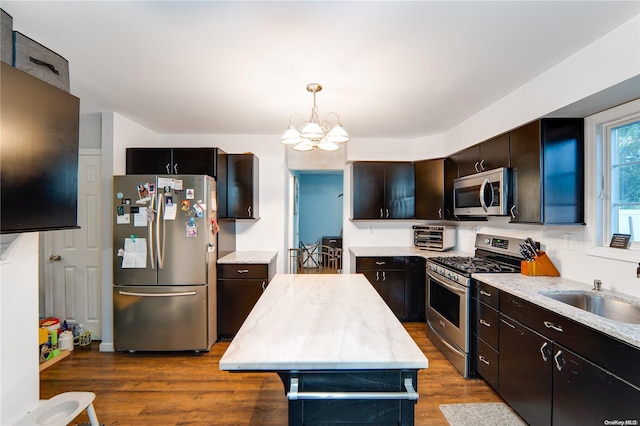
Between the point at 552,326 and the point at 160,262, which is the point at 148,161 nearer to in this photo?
the point at 160,262

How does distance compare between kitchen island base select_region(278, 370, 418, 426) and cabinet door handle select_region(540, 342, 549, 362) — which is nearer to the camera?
kitchen island base select_region(278, 370, 418, 426)

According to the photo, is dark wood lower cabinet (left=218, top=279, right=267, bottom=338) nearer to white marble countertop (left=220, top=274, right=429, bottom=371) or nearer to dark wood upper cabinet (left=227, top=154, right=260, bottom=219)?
dark wood upper cabinet (left=227, top=154, right=260, bottom=219)

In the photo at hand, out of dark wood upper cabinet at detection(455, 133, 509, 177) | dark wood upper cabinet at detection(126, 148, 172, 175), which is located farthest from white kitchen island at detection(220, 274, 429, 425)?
dark wood upper cabinet at detection(126, 148, 172, 175)

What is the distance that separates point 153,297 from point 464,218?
3455 millimetres

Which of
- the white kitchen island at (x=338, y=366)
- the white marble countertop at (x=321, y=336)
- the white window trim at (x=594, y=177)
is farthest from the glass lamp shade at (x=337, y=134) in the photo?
Answer: the white window trim at (x=594, y=177)

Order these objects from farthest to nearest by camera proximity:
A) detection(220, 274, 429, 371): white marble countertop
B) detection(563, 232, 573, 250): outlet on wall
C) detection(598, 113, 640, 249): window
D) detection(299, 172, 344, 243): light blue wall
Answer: detection(299, 172, 344, 243): light blue wall < detection(563, 232, 573, 250): outlet on wall < detection(598, 113, 640, 249): window < detection(220, 274, 429, 371): white marble countertop

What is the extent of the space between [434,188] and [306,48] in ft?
8.54

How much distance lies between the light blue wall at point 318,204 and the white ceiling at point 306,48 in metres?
4.48

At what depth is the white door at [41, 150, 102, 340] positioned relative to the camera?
3.27 metres

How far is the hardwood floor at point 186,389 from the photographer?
209 cm

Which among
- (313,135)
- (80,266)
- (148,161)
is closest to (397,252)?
(313,135)

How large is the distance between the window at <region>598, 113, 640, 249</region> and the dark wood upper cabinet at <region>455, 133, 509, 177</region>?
629mm

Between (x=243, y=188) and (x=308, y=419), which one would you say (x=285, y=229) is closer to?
(x=243, y=188)

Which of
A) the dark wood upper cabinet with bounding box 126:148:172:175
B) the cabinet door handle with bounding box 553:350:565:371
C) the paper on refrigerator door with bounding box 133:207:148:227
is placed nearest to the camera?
the cabinet door handle with bounding box 553:350:565:371
